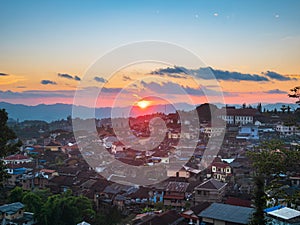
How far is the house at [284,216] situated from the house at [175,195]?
6.21m

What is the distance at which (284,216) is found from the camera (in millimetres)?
7188

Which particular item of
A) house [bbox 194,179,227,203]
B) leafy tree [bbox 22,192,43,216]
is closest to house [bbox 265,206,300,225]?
house [bbox 194,179,227,203]

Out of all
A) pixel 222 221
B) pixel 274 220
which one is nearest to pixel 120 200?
pixel 222 221

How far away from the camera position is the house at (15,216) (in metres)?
11.5

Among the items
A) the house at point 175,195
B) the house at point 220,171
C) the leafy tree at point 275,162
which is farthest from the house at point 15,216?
the leafy tree at point 275,162

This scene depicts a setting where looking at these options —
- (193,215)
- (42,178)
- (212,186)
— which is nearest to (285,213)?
(193,215)

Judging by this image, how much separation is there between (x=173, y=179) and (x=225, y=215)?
6.81 m

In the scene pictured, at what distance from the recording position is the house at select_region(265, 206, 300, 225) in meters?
7.11

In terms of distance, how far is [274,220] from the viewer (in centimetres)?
735

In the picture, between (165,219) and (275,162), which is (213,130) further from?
(275,162)

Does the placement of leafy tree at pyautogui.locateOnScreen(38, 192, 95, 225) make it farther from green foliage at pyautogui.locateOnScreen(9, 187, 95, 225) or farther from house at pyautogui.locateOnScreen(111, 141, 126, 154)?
house at pyautogui.locateOnScreen(111, 141, 126, 154)

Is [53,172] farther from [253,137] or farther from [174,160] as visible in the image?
[253,137]

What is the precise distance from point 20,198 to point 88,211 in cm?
320

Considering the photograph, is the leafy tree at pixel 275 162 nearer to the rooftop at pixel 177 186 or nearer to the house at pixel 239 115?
the rooftop at pixel 177 186
